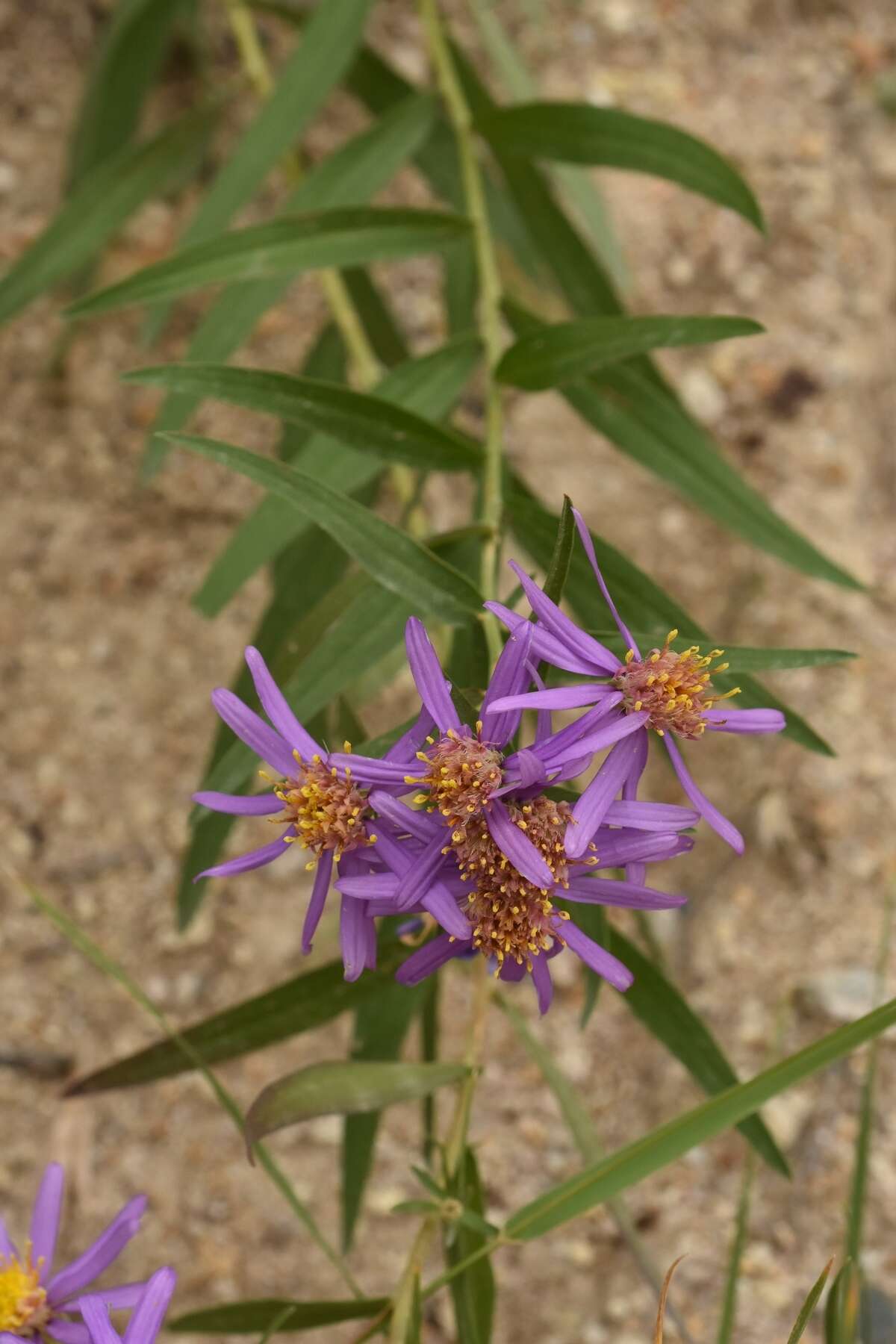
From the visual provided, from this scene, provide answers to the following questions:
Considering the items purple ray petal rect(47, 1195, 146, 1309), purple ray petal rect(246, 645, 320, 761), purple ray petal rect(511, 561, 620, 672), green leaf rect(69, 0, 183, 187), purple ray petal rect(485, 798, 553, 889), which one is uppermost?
green leaf rect(69, 0, 183, 187)

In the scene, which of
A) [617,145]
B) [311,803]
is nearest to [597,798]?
[311,803]

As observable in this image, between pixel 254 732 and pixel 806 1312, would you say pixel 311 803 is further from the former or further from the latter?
pixel 806 1312

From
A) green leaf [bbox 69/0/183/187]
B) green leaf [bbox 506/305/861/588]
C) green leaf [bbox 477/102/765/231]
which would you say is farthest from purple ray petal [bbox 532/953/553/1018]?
green leaf [bbox 69/0/183/187]

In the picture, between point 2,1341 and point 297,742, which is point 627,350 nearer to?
point 297,742

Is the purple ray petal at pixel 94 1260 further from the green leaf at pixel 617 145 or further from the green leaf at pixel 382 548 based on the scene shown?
the green leaf at pixel 617 145

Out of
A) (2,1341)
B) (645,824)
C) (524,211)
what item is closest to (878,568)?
(524,211)

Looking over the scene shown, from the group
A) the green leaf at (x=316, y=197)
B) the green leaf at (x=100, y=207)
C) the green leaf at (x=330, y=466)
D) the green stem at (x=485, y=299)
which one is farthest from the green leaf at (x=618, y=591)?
the green leaf at (x=100, y=207)

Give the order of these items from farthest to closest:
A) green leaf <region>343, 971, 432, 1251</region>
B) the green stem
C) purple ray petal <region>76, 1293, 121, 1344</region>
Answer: green leaf <region>343, 971, 432, 1251</region> < the green stem < purple ray petal <region>76, 1293, 121, 1344</region>

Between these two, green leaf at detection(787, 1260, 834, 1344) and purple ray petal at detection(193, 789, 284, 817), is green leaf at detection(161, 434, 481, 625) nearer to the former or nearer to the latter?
purple ray petal at detection(193, 789, 284, 817)
